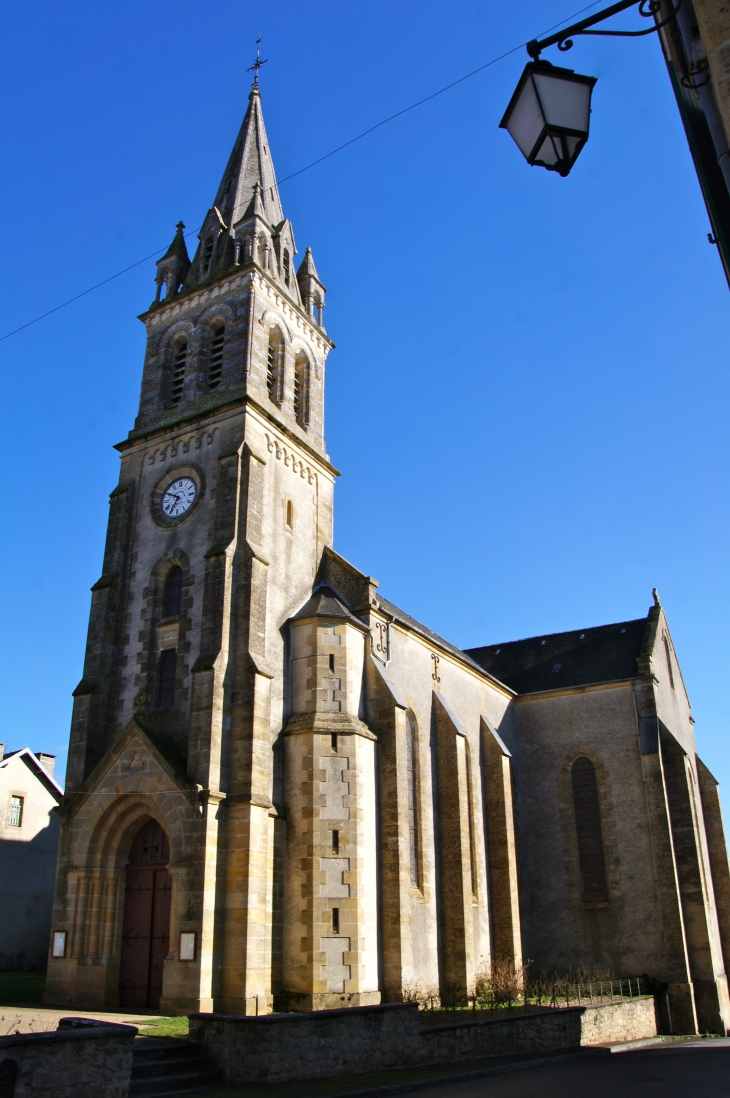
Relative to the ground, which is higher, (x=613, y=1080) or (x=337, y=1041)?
(x=337, y=1041)

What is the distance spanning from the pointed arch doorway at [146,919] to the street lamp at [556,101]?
60.6ft

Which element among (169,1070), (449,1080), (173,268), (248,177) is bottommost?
(449,1080)

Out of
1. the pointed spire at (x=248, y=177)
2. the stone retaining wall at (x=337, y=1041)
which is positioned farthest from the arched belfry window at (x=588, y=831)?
the pointed spire at (x=248, y=177)

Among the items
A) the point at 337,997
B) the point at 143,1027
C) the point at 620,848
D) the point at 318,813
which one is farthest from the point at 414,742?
the point at 143,1027

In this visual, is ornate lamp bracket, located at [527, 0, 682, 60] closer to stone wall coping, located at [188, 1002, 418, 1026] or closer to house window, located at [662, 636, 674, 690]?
stone wall coping, located at [188, 1002, 418, 1026]

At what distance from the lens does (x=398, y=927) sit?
19.9 metres

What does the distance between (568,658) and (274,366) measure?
1723 cm

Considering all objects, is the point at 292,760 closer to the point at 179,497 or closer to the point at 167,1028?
the point at 167,1028

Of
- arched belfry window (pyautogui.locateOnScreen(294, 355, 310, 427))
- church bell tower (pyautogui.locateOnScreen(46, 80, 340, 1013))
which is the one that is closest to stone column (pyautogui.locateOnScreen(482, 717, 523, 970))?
church bell tower (pyautogui.locateOnScreen(46, 80, 340, 1013))

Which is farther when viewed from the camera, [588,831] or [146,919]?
[588,831]

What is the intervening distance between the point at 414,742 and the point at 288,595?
19.0 feet

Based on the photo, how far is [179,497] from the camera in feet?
77.7

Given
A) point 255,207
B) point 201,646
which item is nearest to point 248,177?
point 255,207

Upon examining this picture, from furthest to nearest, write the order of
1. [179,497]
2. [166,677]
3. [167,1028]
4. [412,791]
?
1. [179,497]
2. [412,791]
3. [166,677]
4. [167,1028]
